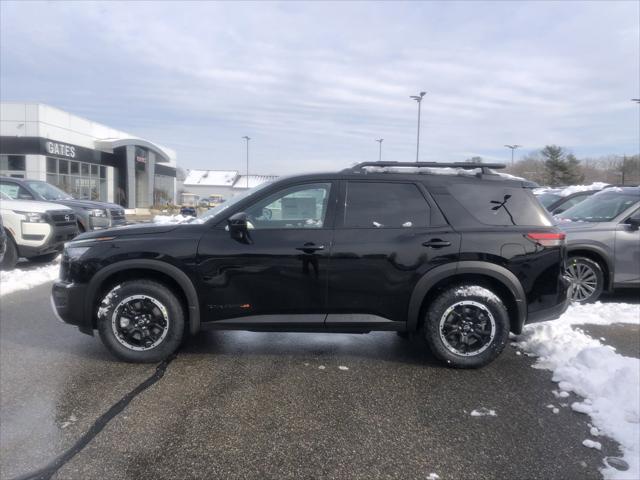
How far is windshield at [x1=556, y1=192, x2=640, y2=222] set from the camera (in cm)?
726

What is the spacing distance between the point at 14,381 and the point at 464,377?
3809 millimetres

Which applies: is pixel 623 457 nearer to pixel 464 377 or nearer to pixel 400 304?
pixel 464 377

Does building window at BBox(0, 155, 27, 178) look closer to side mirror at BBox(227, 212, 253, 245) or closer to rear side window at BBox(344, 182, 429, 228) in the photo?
side mirror at BBox(227, 212, 253, 245)

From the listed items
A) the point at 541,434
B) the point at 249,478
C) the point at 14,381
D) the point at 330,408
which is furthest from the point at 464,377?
the point at 14,381

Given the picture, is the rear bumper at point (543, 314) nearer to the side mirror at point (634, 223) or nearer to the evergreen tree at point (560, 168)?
the side mirror at point (634, 223)

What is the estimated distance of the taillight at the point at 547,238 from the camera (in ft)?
14.5

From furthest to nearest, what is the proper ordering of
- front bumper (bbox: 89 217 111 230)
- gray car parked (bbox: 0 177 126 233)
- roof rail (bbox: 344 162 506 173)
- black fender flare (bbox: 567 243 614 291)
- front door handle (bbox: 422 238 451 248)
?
front bumper (bbox: 89 217 111 230) < gray car parked (bbox: 0 177 126 233) < black fender flare (bbox: 567 243 614 291) < roof rail (bbox: 344 162 506 173) < front door handle (bbox: 422 238 451 248)

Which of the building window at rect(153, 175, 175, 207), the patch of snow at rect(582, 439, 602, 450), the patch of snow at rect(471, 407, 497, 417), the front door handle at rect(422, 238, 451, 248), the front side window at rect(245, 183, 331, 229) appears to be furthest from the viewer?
the building window at rect(153, 175, 175, 207)

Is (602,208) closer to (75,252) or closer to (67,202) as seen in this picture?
(75,252)

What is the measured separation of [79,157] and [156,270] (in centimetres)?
3028

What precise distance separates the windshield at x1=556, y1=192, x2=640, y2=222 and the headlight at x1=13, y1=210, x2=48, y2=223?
9387mm

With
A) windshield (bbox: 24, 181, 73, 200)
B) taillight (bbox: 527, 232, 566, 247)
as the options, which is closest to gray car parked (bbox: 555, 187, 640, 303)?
taillight (bbox: 527, 232, 566, 247)

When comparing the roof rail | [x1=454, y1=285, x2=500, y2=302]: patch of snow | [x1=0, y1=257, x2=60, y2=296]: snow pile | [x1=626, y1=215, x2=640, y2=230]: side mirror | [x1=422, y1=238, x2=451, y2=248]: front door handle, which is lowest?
[x1=0, y1=257, x2=60, y2=296]: snow pile

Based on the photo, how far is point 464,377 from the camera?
428 cm
